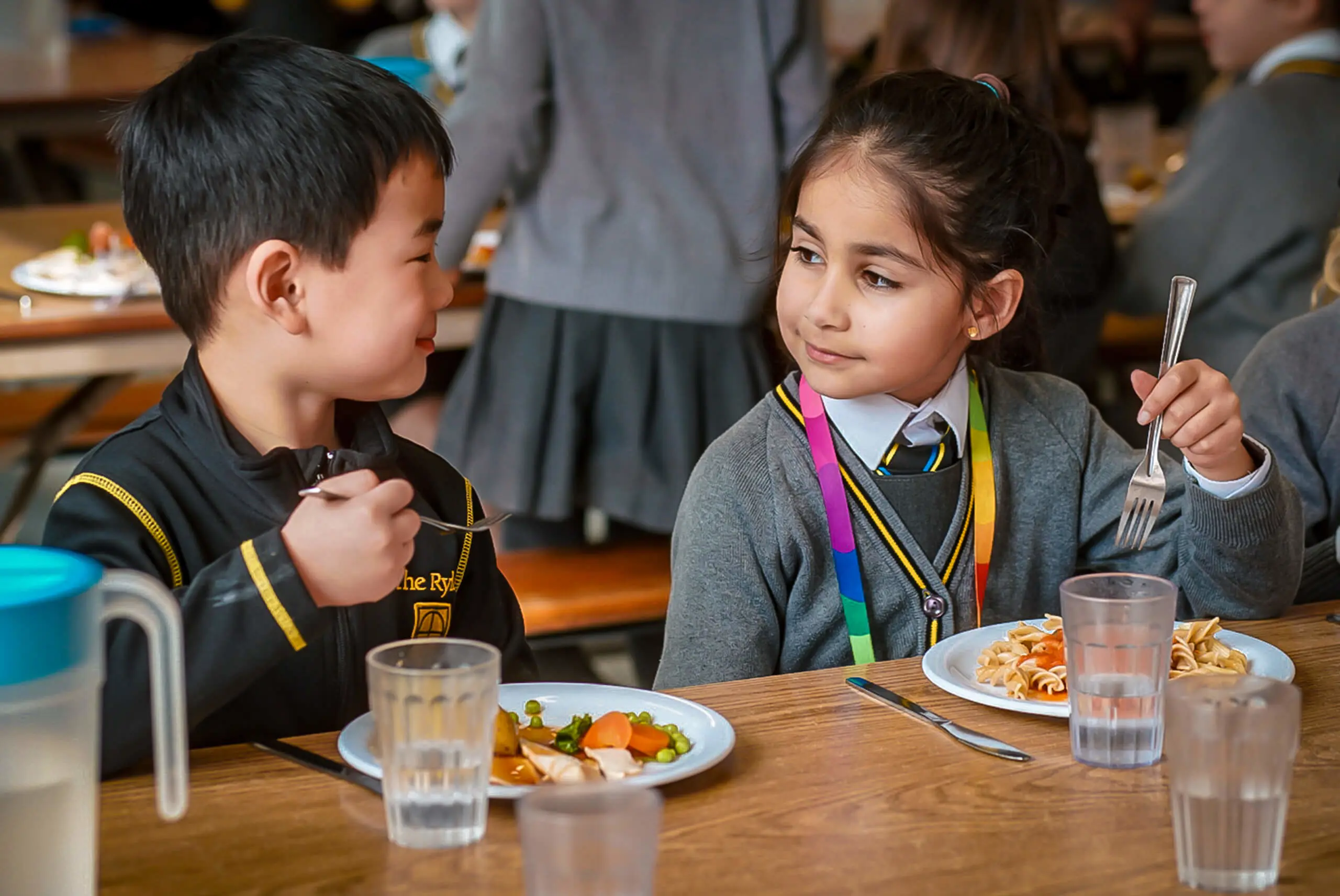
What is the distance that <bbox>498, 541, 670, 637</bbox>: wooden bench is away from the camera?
2320 mm

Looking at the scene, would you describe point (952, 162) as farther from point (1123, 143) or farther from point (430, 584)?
point (1123, 143)

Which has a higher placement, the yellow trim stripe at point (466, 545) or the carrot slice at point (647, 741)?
the yellow trim stripe at point (466, 545)

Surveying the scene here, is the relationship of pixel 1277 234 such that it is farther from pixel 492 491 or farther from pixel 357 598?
pixel 357 598

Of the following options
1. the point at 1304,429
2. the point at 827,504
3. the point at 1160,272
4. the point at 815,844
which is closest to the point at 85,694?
the point at 815,844

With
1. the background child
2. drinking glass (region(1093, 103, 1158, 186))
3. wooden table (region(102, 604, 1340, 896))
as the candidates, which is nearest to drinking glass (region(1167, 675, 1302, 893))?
wooden table (region(102, 604, 1340, 896))

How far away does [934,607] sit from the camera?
1.50 m

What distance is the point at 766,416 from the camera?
61.6 inches

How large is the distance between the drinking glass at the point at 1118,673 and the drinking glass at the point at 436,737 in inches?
15.6

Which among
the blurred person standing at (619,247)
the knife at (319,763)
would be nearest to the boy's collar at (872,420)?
the knife at (319,763)

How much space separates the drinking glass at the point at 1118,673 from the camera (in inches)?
41.6

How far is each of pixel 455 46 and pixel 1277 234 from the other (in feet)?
6.21

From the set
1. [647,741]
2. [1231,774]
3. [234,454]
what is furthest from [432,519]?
[1231,774]

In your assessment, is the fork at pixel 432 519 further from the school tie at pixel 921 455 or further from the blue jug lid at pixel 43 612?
the school tie at pixel 921 455

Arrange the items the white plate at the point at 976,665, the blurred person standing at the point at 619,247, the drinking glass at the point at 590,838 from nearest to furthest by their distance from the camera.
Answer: the drinking glass at the point at 590,838 → the white plate at the point at 976,665 → the blurred person standing at the point at 619,247
